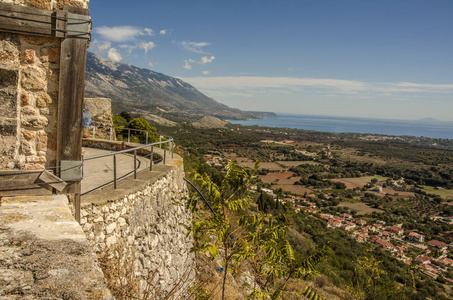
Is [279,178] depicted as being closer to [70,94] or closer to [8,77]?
[70,94]

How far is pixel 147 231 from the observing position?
15.3 ft

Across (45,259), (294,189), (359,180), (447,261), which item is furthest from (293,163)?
(45,259)

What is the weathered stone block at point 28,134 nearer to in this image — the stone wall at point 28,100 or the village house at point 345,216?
the stone wall at point 28,100

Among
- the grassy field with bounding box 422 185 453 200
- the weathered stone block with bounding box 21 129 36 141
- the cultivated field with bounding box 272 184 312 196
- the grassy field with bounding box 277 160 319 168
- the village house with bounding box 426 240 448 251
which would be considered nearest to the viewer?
the weathered stone block with bounding box 21 129 36 141

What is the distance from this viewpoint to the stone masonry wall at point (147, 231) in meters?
3.59

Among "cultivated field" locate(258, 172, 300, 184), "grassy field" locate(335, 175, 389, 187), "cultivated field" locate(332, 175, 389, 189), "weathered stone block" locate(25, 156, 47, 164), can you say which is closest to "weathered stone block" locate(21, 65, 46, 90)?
"weathered stone block" locate(25, 156, 47, 164)

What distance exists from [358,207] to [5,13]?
40.9 metres

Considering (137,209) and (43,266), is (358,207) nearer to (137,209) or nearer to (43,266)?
(137,209)

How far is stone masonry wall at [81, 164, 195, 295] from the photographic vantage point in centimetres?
359

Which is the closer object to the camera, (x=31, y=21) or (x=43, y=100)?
(x=31, y=21)

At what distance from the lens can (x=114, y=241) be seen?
3.77m

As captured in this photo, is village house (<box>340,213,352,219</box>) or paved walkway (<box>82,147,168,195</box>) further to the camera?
village house (<box>340,213,352,219</box>)

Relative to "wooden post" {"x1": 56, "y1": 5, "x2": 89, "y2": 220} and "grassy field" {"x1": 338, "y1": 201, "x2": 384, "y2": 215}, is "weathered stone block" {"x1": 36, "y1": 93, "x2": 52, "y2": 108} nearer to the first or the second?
"wooden post" {"x1": 56, "y1": 5, "x2": 89, "y2": 220}

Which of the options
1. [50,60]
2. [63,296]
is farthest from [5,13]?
[63,296]
